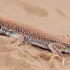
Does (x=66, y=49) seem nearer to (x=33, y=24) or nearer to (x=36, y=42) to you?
(x=36, y=42)

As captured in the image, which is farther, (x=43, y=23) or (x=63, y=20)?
(x=63, y=20)

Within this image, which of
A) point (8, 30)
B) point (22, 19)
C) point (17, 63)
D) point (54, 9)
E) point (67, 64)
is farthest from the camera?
point (54, 9)

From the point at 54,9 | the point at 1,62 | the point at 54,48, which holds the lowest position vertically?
the point at 1,62

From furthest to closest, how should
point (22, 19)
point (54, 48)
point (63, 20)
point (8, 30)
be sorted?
point (63, 20) → point (22, 19) → point (8, 30) → point (54, 48)

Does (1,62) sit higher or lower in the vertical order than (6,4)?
lower

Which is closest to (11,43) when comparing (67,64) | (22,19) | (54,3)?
(67,64)

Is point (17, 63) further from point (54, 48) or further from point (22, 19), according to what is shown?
point (22, 19)

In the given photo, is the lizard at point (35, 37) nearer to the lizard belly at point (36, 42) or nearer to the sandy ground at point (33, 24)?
the lizard belly at point (36, 42)
